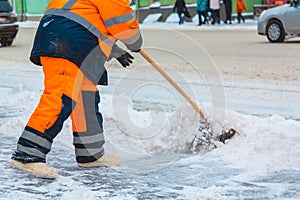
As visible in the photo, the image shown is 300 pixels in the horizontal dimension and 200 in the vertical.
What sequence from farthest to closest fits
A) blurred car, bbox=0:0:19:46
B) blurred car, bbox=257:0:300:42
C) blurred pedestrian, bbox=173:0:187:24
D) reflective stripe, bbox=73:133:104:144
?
1. blurred pedestrian, bbox=173:0:187:24
2. blurred car, bbox=0:0:19:46
3. blurred car, bbox=257:0:300:42
4. reflective stripe, bbox=73:133:104:144

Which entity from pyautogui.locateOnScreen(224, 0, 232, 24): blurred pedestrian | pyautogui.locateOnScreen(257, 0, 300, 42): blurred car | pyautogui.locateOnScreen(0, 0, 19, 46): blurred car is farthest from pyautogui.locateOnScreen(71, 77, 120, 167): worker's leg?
pyautogui.locateOnScreen(224, 0, 232, 24): blurred pedestrian

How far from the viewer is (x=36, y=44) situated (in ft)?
14.2

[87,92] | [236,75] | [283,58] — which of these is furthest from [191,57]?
[87,92]

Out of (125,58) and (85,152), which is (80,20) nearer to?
(125,58)

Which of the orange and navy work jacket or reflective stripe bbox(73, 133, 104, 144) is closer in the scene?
the orange and navy work jacket

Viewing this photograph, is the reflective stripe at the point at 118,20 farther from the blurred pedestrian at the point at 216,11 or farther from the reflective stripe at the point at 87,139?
the blurred pedestrian at the point at 216,11

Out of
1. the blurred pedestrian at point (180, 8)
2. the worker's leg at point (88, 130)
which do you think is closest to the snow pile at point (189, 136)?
the worker's leg at point (88, 130)

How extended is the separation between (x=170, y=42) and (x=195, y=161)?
43.8ft

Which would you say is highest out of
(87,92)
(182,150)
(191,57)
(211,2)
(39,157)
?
(87,92)

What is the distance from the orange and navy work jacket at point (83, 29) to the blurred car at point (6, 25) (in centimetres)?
1411

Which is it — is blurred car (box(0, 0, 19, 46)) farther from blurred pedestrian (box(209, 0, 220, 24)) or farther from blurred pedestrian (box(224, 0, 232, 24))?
blurred pedestrian (box(224, 0, 232, 24))

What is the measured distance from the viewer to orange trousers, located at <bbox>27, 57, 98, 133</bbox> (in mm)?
4223

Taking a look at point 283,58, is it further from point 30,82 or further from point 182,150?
point 182,150

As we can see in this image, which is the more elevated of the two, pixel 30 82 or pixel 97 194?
pixel 97 194
